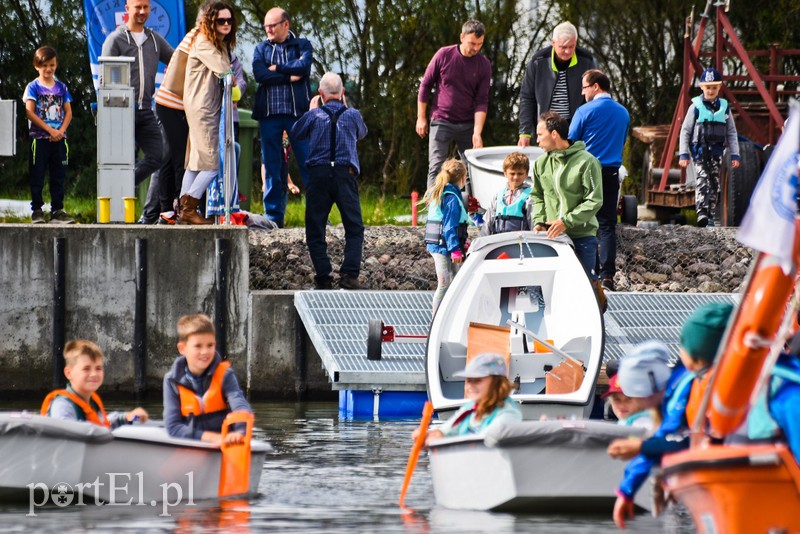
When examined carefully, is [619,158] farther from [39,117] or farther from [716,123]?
[39,117]

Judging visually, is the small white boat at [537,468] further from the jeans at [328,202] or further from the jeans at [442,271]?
the jeans at [328,202]

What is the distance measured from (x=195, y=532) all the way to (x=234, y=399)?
121 centimetres

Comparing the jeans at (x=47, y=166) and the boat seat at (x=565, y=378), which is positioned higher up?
the jeans at (x=47, y=166)

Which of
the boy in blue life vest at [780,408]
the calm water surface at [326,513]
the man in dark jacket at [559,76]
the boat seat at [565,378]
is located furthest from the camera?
the man in dark jacket at [559,76]

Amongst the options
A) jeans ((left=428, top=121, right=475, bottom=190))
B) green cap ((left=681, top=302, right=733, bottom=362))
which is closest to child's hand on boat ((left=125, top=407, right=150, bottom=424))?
green cap ((left=681, top=302, right=733, bottom=362))

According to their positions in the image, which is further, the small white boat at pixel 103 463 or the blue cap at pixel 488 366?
the small white boat at pixel 103 463

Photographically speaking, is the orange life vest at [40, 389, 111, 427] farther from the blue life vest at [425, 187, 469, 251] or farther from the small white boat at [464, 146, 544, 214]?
the small white boat at [464, 146, 544, 214]

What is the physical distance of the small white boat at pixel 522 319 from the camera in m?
11.2

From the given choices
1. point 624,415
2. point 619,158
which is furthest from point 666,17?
point 624,415

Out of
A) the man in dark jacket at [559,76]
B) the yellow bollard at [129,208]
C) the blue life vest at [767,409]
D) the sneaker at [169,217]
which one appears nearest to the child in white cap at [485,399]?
the blue life vest at [767,409]

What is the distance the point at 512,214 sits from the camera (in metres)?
12.8

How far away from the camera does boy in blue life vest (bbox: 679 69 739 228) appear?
1662 cm

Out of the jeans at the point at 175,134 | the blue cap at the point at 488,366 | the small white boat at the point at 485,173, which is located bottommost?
the blue cap at the point at 488,366

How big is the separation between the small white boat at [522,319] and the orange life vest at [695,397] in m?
4.60
